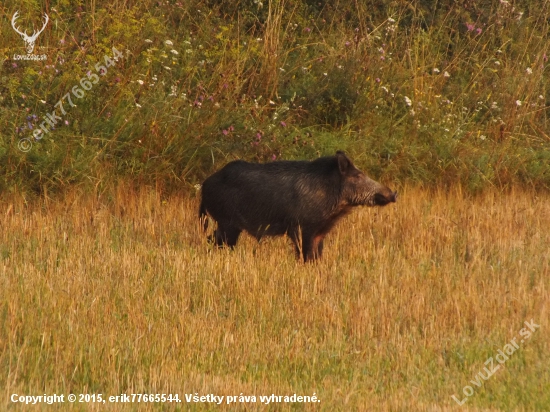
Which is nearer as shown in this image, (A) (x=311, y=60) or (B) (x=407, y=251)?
(B) (x=407, y=251)

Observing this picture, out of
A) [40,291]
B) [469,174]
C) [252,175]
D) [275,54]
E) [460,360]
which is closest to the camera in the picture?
[460,360]

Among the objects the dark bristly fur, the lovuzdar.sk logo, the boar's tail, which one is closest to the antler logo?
the lovuzdar.sk logo

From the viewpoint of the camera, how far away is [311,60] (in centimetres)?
1267

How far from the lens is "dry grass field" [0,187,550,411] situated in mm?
5809

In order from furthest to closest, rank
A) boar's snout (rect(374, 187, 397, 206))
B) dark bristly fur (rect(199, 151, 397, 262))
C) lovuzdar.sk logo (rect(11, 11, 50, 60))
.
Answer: lovuzdar.sk logo (rect(11, 11, 50, 60))
boar's snout (rect(374, 187, 397, 206))
dark bristly fur (rect(199, 151, 397, 262))

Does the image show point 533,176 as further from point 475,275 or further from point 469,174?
point 475,275

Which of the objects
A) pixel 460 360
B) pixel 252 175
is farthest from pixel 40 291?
pixel 460 360

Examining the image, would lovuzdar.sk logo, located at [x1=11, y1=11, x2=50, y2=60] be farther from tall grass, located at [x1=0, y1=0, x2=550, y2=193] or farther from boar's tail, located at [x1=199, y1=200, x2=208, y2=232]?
boar's tail, located at [x1=199, y1=200, x2=208, y2=232]

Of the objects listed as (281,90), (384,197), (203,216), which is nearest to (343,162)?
(384,197)

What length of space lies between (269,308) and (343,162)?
199 centimetres

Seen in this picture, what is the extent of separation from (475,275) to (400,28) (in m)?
7.03

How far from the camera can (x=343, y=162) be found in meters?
8.84

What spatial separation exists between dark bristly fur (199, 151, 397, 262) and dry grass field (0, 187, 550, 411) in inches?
10.3

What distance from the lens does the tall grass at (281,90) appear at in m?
10.7
